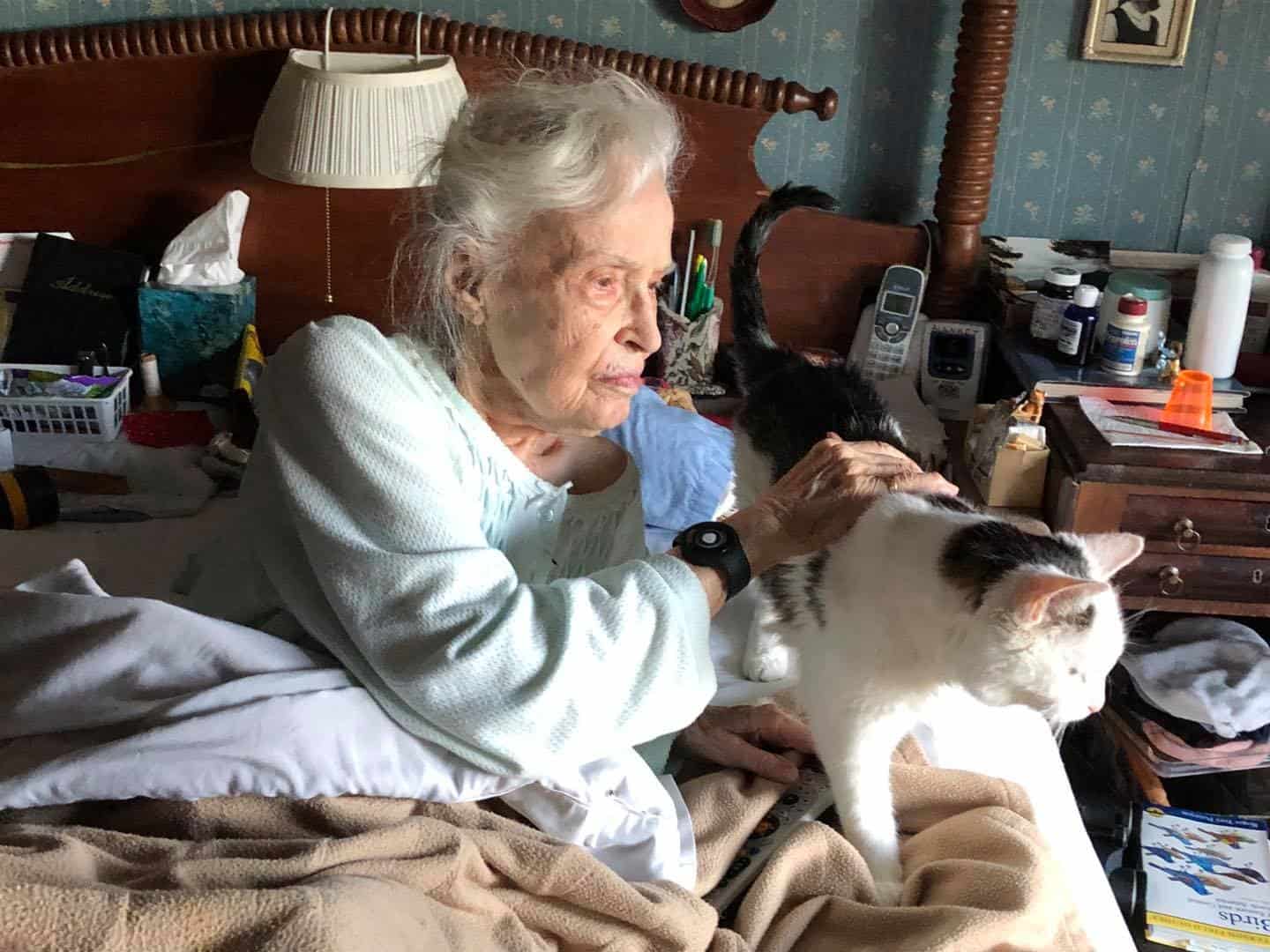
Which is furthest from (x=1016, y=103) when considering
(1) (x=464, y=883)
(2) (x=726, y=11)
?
(1) (x=464, y=883)

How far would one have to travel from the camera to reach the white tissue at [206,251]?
7.07 ft

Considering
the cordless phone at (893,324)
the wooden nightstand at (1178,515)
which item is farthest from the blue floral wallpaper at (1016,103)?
the wooden nightstand at (1178,515)

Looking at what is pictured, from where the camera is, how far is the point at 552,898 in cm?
92

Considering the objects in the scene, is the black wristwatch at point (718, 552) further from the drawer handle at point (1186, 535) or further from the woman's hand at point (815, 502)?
the drawer handle at point (1186, 535)

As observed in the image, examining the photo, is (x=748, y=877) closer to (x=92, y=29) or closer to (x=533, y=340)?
(x=533, y=340)

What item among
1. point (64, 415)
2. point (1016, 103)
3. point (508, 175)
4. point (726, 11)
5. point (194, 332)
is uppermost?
point (726, 11)

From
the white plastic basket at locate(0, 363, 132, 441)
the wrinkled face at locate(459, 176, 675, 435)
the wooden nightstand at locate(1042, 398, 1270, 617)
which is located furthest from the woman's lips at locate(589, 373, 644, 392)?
the white plastic basket at locate(0, 363, 132, 441)

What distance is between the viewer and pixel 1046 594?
1.04 metres

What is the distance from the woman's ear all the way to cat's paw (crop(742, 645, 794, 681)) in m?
0.65

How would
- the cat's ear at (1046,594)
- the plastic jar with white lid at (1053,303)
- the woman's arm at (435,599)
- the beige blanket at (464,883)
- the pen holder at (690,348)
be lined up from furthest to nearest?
the pen holder at (690,348), the plastic jar with white lid at (1053,303), the cat's ear at (1046,594), the woman's arm at (435,599), the beige blanket at (464,883)

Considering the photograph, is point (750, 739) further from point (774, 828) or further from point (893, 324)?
point (893, 324)

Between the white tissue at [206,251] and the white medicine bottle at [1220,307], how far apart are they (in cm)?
172

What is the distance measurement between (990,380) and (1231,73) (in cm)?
73

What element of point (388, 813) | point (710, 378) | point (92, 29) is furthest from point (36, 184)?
point (388, 813)
